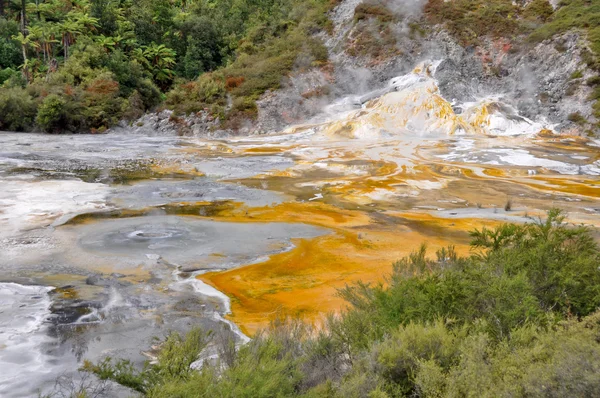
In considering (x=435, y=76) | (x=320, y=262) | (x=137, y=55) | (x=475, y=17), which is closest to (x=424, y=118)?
(x=435, y=76)

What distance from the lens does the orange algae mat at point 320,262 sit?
8.62 meters

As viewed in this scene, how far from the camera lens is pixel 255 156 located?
23531 millimetres

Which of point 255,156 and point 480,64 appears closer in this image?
point 255,156

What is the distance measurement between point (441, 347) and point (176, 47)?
4300 cm

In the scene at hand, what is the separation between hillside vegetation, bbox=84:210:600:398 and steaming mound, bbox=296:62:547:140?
22.4 metres

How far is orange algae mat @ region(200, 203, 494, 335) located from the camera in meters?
8.62

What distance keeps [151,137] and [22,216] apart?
17.7m

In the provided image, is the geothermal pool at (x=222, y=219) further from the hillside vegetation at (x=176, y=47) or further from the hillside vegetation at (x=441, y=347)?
the hillside vegetation at (x=176, y=47)

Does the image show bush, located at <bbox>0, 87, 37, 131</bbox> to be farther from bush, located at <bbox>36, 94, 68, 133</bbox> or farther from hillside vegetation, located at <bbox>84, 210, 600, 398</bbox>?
hillside vegetation, located at <bbox>84, 210, 600, 398</bbox>

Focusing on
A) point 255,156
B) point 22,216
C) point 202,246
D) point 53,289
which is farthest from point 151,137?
point 53,289

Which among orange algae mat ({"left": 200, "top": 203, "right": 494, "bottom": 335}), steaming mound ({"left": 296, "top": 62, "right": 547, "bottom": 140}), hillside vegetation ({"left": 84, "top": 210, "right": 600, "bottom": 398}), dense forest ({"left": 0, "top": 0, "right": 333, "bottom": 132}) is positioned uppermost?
dense forest ({"left": 0, "top": 0, "right": 333, "bottom": 132})

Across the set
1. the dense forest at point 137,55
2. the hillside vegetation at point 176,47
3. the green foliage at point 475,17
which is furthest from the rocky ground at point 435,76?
the dense forest at point 137,55

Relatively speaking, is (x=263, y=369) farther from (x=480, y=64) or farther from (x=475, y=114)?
(x=480, y=64)

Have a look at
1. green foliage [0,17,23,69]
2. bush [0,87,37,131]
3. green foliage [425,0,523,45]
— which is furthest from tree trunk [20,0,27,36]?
green foliage [425,0,523,45]
